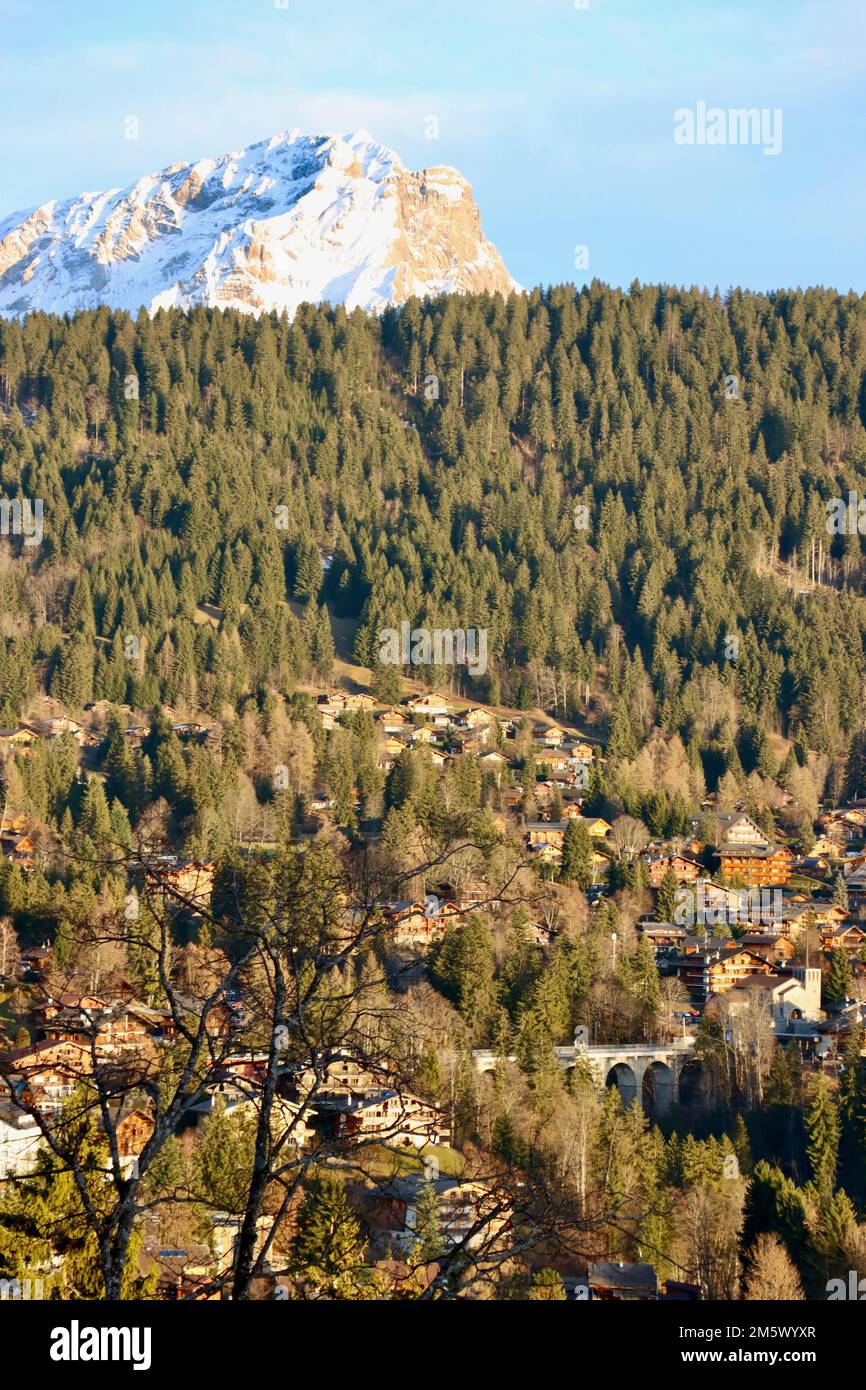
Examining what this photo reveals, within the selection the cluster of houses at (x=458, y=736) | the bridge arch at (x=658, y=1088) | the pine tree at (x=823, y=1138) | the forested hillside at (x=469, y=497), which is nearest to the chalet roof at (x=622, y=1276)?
the pine tree at (x=823, y=1138)

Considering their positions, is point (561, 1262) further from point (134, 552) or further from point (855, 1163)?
point (134, 552)

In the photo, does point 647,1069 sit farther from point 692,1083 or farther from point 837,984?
point 837,984

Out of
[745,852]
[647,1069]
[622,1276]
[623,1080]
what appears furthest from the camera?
[745,852]

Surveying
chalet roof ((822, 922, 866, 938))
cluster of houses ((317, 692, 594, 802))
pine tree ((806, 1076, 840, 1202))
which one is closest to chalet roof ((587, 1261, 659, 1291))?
pine tree ((806, 1076, 840, 1202))

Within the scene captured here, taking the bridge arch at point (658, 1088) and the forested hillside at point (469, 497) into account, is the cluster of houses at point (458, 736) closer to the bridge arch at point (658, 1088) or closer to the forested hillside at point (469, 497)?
the forested hillside at point (469, 497)

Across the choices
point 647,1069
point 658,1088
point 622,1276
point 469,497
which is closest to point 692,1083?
point 658,1088

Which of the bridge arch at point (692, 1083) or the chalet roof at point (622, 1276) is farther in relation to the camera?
the bridge arch at point (692, 1083)
